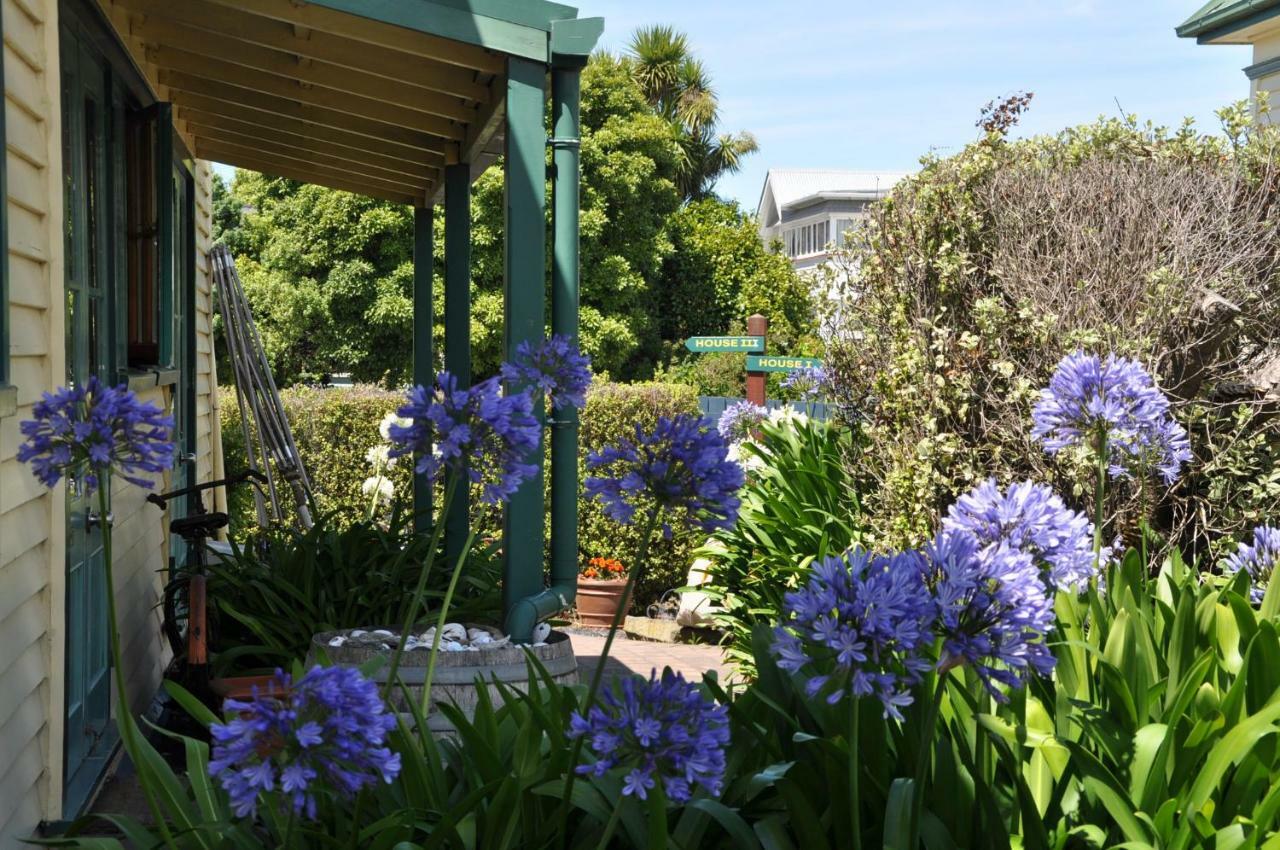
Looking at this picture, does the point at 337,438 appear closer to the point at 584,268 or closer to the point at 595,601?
the point at 595,601

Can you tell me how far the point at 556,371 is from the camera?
2664 millimetres

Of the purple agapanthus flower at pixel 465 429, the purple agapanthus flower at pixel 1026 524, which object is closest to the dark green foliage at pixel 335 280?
the purple agapanthus flower at pixel 1026 524

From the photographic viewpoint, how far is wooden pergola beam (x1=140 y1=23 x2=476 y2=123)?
5207 millimetres

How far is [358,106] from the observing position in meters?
5.79

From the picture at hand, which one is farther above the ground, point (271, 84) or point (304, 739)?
point (271, 84)

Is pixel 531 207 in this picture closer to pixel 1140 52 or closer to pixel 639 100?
pixel 639 100

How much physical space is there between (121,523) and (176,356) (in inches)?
85.7

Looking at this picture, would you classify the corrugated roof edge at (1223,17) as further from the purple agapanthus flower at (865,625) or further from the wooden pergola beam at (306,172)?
the purple agapanthus flower at (865,625)

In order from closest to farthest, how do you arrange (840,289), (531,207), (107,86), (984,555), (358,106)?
(984,555)
(531,207)
(107,86)
(358,106)
(840,289)

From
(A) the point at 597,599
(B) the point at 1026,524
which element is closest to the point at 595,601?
(A) the point at 597,599

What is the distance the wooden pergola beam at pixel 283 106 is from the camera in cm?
609

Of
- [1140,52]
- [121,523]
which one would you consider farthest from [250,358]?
[1140,52]

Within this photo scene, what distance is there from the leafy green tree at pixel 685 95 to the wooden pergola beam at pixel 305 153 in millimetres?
27816

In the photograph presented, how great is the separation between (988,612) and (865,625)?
0.22 meters
